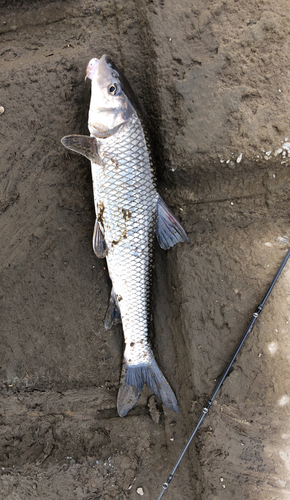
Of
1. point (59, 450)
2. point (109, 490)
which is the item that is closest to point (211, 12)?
point (59, 450)

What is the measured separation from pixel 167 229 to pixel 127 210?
0.99ft

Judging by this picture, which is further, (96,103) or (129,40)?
(129,40)

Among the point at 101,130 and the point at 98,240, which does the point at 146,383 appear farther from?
the point at 101,130

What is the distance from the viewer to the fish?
1.87 meters

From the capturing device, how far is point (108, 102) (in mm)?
1860

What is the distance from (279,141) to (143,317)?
149 centimetres

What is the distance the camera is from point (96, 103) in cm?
187

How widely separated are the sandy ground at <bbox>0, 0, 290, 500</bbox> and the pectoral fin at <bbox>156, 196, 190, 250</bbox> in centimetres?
13

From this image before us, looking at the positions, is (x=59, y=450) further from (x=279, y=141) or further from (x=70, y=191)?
(x=279, y=141)

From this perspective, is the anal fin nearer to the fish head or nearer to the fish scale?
the fish scale

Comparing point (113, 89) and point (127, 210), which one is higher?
point (113, 89)

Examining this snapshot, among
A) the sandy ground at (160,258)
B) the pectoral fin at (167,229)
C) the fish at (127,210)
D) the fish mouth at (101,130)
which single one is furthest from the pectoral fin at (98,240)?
the fish mouth at (101,130)

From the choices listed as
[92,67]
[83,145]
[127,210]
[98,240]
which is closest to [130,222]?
[127,210]

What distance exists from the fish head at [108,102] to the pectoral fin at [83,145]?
0.07 meters
